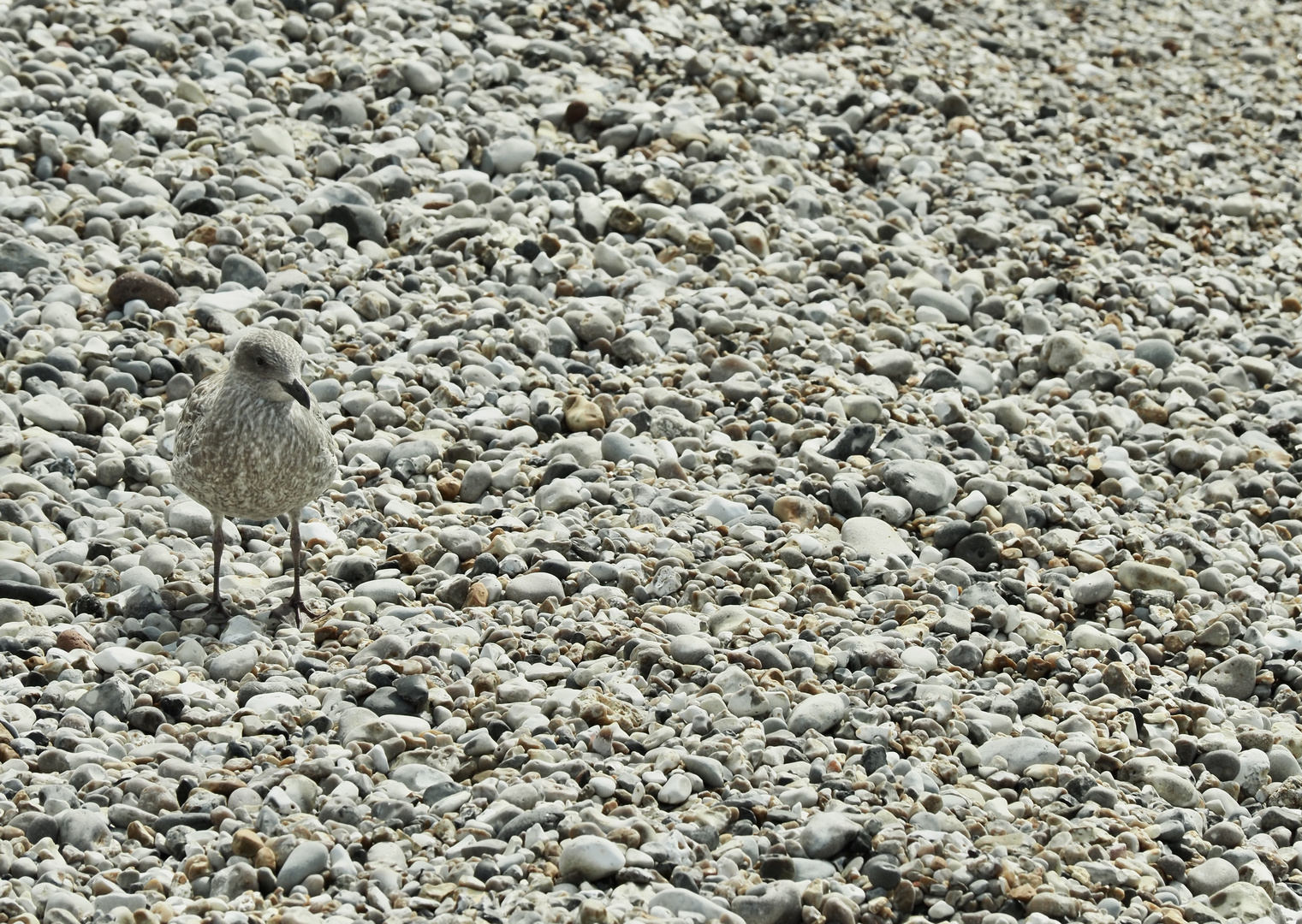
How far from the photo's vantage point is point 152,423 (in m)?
7.24

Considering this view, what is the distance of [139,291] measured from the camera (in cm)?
781

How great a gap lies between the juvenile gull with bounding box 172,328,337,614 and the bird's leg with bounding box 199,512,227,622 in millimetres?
18

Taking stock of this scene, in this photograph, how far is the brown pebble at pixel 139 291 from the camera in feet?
25.6

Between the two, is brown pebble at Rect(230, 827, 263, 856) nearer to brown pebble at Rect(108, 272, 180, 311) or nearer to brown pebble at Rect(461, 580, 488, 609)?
brown pebble at Rect(461, 580, 488, 609)

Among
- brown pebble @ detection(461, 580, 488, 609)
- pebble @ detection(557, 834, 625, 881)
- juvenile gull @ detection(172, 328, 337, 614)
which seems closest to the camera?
pebble @ detection(557, 834, 625, 881)

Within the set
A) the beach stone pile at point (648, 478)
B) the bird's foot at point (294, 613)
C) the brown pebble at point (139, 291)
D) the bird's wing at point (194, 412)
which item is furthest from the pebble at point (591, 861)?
the brown pebble at point (139, 291)

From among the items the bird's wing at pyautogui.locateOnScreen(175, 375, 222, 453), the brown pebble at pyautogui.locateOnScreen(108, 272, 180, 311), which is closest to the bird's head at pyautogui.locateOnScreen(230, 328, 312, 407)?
the bird's wing at pyautogui.locateOnScreen(175, 375, 222, 453)

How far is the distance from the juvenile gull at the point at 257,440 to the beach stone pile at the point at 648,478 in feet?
1.71

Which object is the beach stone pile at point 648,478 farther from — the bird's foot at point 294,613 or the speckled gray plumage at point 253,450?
the speckled gray plumage at point 253,450

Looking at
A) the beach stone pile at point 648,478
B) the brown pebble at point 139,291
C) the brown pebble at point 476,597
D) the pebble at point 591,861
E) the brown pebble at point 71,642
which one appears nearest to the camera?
the pebble at point 591,861

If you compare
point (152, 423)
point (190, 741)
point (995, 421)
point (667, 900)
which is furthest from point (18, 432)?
point (995, 421)

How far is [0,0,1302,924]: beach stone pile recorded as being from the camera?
4.81m

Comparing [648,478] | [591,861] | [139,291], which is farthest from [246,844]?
[139,291]

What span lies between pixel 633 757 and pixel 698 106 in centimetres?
633
